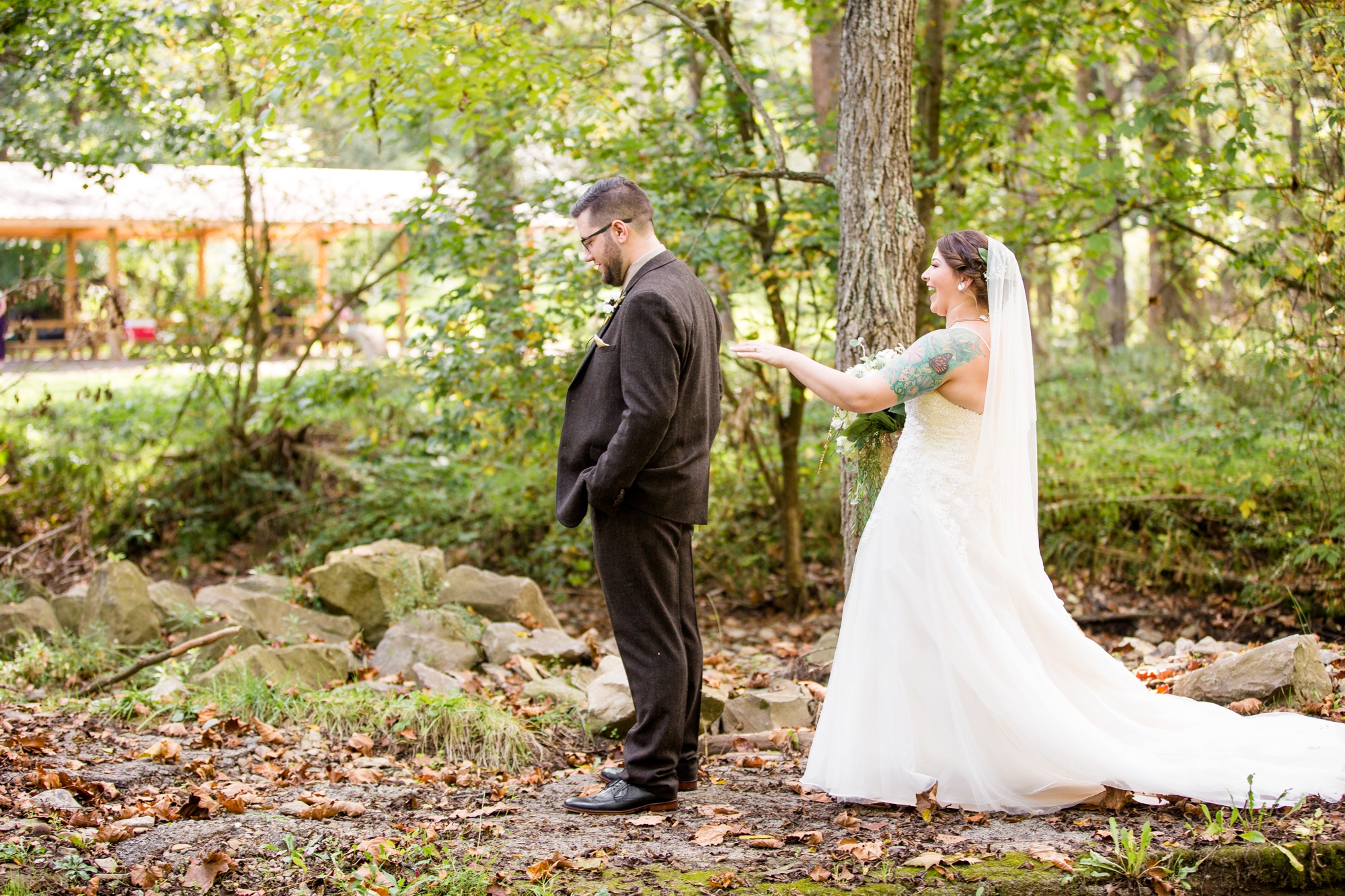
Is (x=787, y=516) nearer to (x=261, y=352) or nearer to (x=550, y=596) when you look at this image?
(x=550, y=596)

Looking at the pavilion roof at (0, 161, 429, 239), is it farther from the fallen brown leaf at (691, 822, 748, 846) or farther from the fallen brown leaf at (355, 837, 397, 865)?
the fallen brown leaf at (691, 822, 748, 846)

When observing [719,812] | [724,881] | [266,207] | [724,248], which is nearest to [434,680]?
[719,812]

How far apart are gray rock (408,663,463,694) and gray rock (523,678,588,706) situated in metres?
0.37

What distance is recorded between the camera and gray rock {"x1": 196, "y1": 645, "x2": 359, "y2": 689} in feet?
17.4

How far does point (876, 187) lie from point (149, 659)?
4.39 m

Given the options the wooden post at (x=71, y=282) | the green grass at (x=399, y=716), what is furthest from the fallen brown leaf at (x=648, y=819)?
the wooden post at (x=71, y=282)

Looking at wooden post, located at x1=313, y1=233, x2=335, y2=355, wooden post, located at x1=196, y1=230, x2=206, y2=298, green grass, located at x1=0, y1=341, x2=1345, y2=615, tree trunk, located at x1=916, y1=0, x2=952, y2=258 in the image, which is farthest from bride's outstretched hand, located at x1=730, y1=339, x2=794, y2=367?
wooden post, located at x1=196, y1=230, x2=206, y2=298

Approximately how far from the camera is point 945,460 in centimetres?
385

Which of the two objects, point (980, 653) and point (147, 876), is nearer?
point (147, 876)

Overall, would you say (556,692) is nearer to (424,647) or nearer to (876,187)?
(424,647)

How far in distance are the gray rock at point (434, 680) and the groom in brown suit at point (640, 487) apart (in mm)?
1762

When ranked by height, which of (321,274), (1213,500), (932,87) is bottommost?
(1213,500)

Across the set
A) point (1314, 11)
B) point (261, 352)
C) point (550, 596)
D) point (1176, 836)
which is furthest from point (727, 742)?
point (261, 352)

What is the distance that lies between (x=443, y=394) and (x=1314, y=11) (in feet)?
20.1
